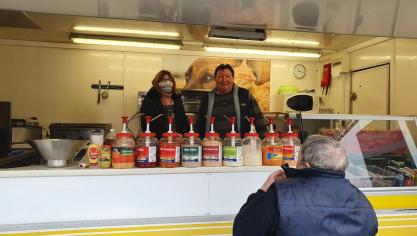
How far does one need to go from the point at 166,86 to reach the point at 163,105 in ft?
0.55

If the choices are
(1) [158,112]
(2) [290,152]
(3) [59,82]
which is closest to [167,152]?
(2) [290,152]

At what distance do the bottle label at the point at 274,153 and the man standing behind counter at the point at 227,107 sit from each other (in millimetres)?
775

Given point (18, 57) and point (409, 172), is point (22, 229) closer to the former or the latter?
point (409, 172)

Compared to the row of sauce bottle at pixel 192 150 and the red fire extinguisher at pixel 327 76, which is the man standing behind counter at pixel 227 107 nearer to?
the row of sauce bottle at pixel 192 150

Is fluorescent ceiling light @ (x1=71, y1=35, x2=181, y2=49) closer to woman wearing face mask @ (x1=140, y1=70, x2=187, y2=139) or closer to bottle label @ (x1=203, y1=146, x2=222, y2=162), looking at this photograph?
woman wearing face mask @ (x1=140, y1=70, x2=187, y2=139)

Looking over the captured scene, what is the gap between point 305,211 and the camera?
4.10 feet

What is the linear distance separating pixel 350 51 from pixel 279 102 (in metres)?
1.27

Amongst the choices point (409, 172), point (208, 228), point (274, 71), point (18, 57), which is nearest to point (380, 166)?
point (409, 172)

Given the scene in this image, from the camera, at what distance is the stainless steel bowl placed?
1.96 meters

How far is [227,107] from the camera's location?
3092 mm

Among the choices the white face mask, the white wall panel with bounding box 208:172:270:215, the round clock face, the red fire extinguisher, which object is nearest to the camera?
the white wall panel with bounding box 208:172:270:215

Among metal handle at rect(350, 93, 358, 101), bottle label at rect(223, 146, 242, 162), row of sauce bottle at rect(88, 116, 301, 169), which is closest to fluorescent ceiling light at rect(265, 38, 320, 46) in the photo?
metal handle at rect(350, 93, 358, 101)

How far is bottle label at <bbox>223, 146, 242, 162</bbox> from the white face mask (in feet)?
3.12

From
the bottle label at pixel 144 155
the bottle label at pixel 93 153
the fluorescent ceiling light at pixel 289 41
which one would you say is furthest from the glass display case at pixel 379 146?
the fluorescent ceiling light at pixel 289 41
